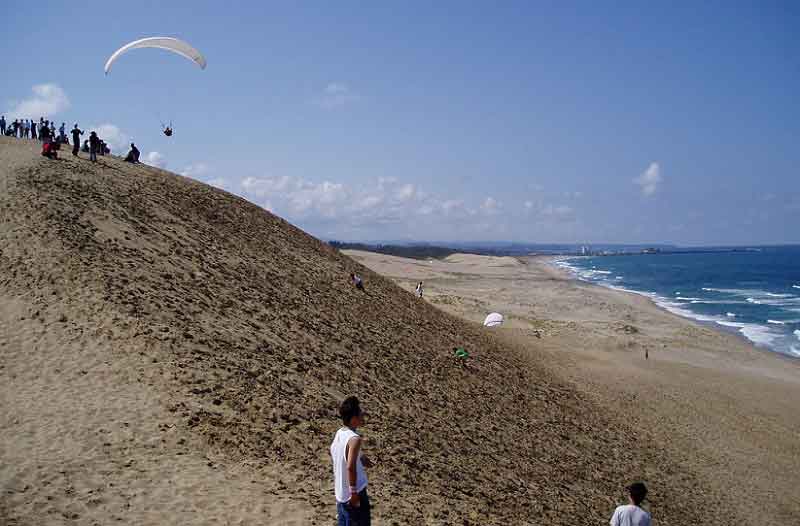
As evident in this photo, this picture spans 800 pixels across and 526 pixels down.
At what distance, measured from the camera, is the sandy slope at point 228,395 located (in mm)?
9609

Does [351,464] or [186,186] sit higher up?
[186,186]

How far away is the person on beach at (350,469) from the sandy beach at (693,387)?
43.5ft

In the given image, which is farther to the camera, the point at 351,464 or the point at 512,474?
the point at 512,474

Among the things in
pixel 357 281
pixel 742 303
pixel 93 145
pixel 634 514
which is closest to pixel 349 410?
pixel 634 514

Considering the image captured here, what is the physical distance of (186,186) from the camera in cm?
2805

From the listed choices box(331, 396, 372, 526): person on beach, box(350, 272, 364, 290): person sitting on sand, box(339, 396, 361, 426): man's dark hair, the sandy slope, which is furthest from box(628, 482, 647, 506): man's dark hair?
box(350, 272, 364, 290): person sitting on sand

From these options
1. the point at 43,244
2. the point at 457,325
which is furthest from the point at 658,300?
the point at 43,244

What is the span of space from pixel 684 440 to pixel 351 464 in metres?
17.6

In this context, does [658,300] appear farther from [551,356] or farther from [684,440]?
[684,440]

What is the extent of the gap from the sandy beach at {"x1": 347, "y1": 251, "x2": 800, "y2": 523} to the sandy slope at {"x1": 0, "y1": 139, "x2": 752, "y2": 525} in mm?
1693

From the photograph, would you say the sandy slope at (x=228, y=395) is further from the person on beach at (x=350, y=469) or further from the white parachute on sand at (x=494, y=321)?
the white parachute on sand at (x=494, y=321)

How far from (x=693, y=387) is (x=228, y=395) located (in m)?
23.9

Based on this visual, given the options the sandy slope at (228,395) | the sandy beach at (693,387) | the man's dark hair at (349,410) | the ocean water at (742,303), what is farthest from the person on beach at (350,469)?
the ocean water at (742,303)

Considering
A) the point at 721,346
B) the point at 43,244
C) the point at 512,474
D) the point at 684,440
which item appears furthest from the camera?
the point at 721,346
